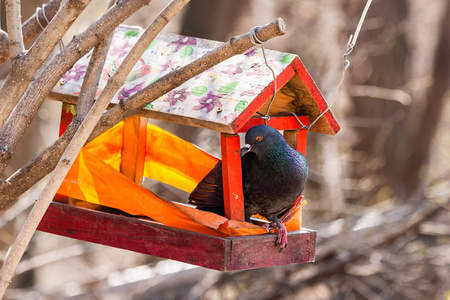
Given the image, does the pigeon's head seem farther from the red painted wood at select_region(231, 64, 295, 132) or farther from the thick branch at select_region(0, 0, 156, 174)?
the thick branch at select_region(0, 0, 156, 174)

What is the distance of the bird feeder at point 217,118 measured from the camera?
2.48 meters

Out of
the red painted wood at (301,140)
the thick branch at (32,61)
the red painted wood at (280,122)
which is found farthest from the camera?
the red painted wood at (301,140)

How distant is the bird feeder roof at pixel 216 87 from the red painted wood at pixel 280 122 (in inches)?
2.6

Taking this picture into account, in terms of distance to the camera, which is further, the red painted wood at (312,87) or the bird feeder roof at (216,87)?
the red painted wood at (312,87)

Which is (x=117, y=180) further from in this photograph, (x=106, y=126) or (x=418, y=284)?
(x=418, y=284)

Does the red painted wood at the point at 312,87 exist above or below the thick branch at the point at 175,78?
above

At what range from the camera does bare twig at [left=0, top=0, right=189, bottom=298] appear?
5.33ft

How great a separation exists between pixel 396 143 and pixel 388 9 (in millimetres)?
1939

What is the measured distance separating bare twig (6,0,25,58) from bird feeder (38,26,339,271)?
71 cm

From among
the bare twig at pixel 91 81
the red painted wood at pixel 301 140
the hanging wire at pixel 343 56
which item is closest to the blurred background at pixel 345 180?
the red painted wood at pixel 301 140

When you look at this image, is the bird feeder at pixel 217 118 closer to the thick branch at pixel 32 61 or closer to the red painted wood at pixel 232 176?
the red painted wood at pixel 232 176

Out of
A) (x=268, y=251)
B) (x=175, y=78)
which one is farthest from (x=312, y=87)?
(x=175, y=78)

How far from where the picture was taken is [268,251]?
2.63 meters

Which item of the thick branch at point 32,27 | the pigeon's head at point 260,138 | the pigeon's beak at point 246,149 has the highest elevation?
the thick branch at point 32,27
